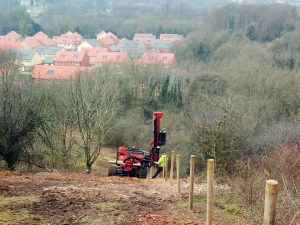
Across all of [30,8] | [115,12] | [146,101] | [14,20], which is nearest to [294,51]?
[146,101]

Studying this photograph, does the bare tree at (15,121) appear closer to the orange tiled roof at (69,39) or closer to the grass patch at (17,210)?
the grass patch at (17,210)

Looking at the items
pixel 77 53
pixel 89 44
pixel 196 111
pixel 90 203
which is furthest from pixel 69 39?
pixel 90 203

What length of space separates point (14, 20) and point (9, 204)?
104 meters

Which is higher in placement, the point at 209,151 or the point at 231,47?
the point at 231,47

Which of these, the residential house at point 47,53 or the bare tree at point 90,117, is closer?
the bare tree at point 90,117

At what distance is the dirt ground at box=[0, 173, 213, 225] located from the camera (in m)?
7.61

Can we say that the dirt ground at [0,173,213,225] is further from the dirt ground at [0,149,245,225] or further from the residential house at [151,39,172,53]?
the residential house at [151,39,172,53]

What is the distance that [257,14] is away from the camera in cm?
7944

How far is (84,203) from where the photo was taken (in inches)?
337

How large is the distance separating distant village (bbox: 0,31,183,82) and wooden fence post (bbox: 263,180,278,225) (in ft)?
111

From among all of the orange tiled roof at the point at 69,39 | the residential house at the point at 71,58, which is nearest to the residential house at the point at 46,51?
the residential house at the point at 71,58

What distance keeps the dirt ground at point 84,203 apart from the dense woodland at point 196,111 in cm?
179

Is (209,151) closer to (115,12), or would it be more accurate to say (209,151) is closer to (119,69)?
(119,69)

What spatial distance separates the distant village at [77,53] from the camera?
144ft
